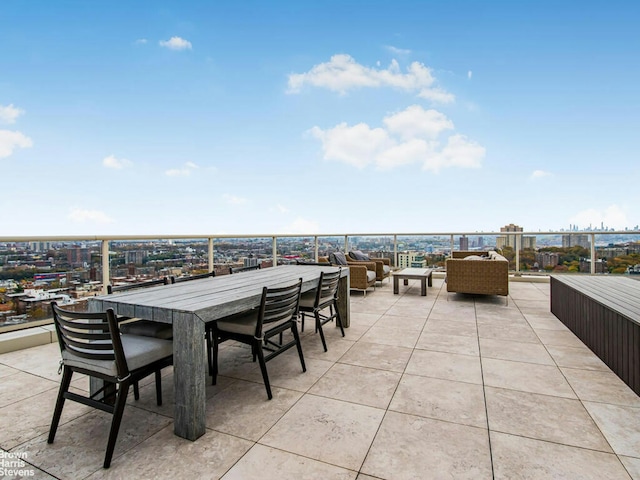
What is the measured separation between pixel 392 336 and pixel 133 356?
2644mm

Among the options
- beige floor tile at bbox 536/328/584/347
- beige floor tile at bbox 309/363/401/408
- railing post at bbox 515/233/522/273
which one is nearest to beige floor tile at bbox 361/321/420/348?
beige floor tile at bbox 309/363/401/408

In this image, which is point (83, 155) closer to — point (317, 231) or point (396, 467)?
point (317, 231)

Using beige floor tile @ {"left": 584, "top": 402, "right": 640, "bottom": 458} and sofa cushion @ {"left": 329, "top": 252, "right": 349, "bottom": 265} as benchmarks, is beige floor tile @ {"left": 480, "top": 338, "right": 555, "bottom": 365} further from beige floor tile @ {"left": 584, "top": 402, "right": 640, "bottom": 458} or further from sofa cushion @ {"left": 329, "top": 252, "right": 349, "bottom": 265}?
sofa cushion @ {"left": 329, "top": 252, "right": 349, "bottom": 265}

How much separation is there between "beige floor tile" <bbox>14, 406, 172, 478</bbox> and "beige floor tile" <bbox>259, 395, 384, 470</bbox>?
2.34 ft

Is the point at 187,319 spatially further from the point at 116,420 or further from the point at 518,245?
the point at 518,245

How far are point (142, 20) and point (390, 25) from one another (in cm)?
598

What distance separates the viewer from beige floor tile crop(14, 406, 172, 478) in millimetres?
1518

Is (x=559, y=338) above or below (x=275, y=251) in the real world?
below

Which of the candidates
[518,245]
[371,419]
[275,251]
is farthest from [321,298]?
[518,245]

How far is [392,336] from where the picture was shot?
3527 mm

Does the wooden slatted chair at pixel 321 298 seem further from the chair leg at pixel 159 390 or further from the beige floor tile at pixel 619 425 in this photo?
the beige floor tile at pixel 619 425

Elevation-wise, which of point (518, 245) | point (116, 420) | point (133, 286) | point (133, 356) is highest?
point (518, 245)

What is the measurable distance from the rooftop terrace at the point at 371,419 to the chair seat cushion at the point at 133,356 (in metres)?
0.43

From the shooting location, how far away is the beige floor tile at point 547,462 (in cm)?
143
